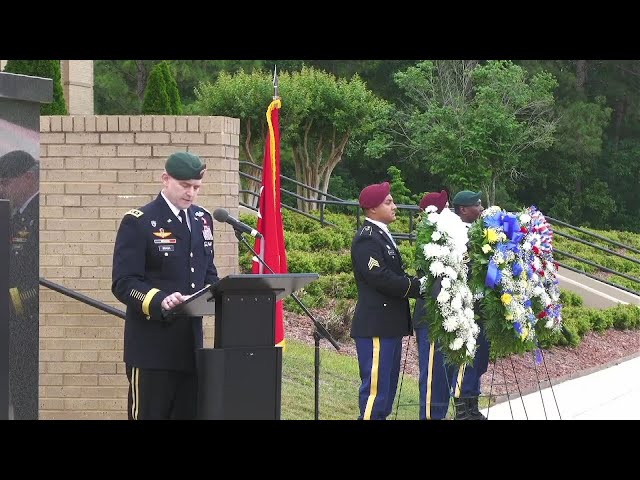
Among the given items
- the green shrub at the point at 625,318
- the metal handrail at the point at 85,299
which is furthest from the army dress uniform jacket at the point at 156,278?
the green shrub at the point at 625,318

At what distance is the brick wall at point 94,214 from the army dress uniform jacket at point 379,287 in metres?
1.23

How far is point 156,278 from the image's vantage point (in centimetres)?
631

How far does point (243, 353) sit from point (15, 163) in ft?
5.99

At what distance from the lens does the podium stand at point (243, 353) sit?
5789 millimetres

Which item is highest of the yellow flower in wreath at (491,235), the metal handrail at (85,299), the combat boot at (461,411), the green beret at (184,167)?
the green beret at (184,167)

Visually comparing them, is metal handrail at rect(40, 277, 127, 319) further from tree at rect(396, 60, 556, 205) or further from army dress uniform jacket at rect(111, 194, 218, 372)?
tree at rect(396, 60, 556, 205)

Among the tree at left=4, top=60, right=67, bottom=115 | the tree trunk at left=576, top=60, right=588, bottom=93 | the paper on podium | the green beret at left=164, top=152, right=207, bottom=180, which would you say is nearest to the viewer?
the paper on podium

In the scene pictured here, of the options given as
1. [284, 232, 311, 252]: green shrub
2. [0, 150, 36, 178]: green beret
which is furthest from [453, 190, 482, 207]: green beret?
[284, 232, 311, 252]: green shrub

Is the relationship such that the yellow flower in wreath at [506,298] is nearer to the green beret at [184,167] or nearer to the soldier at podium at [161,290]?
the soldier at podium at [161,290]

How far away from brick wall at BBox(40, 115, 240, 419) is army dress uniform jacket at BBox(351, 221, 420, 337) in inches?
48.2

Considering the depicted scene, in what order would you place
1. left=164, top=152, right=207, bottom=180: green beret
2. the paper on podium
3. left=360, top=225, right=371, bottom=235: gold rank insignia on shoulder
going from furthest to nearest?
left=360, top=225, right=371, bottom=235: gold rank insignia on shoulder, left=164, top=152, right=207, bottom=180: green beret, the paper on podium

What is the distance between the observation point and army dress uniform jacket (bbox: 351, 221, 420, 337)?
8.45 m

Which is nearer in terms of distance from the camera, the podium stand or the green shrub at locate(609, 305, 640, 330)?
the podium stand

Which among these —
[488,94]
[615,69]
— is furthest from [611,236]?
[615,69]
